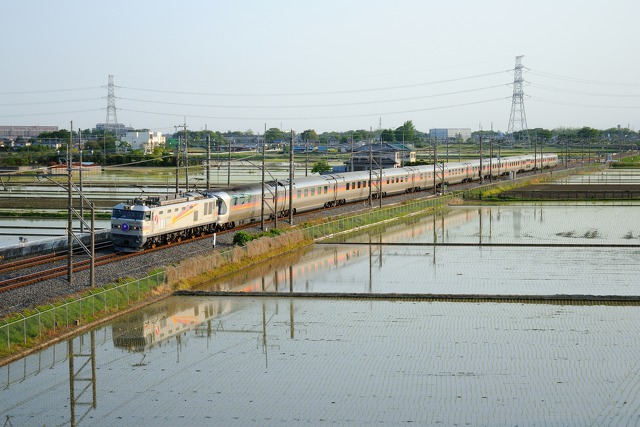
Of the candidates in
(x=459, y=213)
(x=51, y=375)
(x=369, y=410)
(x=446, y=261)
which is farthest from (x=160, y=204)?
(x=459, y=213)

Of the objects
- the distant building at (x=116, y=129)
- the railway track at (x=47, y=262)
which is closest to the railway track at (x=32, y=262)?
the railway track at (x=47, y=262)

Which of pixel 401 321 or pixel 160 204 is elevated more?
pixel 160 204

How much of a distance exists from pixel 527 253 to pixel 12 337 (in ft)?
80.8

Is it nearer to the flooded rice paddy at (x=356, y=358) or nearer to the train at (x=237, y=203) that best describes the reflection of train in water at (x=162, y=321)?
the flooded rice paddy at (x=356, y=358)

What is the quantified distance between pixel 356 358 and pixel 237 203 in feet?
70.1

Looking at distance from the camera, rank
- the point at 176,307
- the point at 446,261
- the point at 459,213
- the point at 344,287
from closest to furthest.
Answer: the point at 176,307 < the point at 344,287 < the point at 446,261 < the point at 459,213

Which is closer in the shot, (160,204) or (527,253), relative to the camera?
(160,204)

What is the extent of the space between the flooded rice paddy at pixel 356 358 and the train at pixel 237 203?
4595 mm

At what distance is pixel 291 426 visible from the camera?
16.2 m

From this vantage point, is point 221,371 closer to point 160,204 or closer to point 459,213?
point 160,204

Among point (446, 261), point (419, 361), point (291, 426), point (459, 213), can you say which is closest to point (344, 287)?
point (446, 261)

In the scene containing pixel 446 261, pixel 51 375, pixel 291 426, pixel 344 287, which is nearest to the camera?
pixel 291 426

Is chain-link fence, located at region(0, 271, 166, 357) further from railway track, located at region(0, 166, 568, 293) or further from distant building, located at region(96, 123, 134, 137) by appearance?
distant building, located at region(96, 123, 134, 137)

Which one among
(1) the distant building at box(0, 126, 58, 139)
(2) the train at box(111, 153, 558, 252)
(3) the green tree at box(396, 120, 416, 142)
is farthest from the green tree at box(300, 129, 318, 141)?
(2) the train at box(111, 153, 558, 252)
